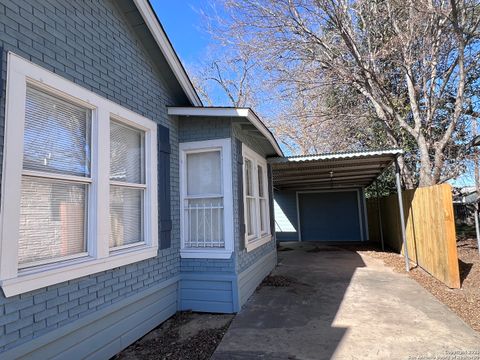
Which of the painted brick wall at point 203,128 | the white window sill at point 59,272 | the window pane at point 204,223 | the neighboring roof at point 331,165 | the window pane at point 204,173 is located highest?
the painted brick wall at point 203,128

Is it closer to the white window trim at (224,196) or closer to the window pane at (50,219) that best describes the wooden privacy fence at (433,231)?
the white window trim at (224,196)

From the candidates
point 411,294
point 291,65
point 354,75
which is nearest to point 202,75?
point 291,65

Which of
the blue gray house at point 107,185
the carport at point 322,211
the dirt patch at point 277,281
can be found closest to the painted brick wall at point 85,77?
the blue gray house at point 107,185

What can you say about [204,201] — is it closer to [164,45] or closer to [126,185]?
[126,185]

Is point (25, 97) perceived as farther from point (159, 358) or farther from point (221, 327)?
point (221, 327)

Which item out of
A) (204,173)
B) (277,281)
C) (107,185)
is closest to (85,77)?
(107,185)

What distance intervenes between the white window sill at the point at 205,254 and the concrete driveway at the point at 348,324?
0.89 meters

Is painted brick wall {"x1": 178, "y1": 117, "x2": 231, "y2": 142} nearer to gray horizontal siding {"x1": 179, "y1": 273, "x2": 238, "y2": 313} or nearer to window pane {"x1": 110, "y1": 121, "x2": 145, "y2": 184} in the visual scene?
window pane {"x1": 110, "y1": 121, "x2": 145, "y2": 184}

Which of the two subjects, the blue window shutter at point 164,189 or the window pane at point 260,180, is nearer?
the blue window shutter at point 164,189

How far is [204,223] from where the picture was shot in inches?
201

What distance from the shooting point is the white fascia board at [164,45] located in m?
4.29

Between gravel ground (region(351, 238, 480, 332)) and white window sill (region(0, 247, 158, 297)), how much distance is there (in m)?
4.34

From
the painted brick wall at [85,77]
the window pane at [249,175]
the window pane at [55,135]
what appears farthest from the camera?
the window pane at [249,175]

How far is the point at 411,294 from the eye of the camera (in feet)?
17.9
